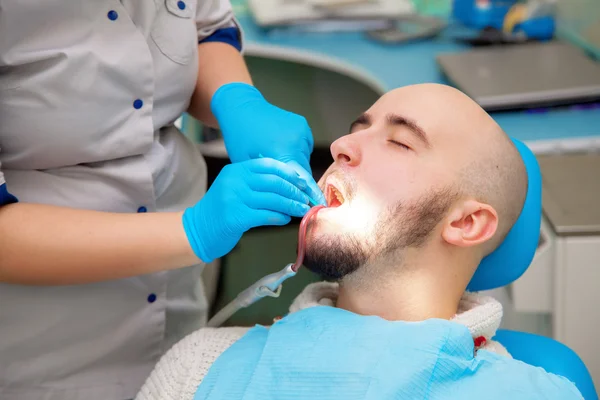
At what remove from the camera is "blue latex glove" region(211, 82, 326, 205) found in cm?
136

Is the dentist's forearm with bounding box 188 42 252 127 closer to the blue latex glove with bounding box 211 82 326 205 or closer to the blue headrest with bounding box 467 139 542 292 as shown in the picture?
the blue latex glove with bounding box 211 82 326 205

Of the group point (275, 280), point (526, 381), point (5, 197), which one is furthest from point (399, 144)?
point (5, 197)

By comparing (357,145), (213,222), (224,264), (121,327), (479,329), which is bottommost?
Result: (224,264)

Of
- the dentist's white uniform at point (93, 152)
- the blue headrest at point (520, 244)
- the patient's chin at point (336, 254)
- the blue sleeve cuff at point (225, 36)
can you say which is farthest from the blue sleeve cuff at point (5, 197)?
the blue headrest at point (520, 244)

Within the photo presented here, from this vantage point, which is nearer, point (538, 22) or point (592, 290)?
point (592, 290)

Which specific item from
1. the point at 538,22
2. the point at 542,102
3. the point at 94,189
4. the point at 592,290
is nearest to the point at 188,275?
the point at 94,189

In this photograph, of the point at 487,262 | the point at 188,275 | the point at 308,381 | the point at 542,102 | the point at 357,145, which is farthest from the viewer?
the point at 542,102

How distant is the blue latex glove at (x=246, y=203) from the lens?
47.5 inches

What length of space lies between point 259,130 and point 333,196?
0.73 feet

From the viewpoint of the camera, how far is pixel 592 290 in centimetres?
154

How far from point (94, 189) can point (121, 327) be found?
0.33 meters

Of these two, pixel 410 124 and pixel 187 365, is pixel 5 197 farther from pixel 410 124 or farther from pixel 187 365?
pixel 410 124

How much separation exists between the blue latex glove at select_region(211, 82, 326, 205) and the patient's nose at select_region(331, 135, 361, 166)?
0.07 metres

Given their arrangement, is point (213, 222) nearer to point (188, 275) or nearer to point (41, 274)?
point (41, 274)
